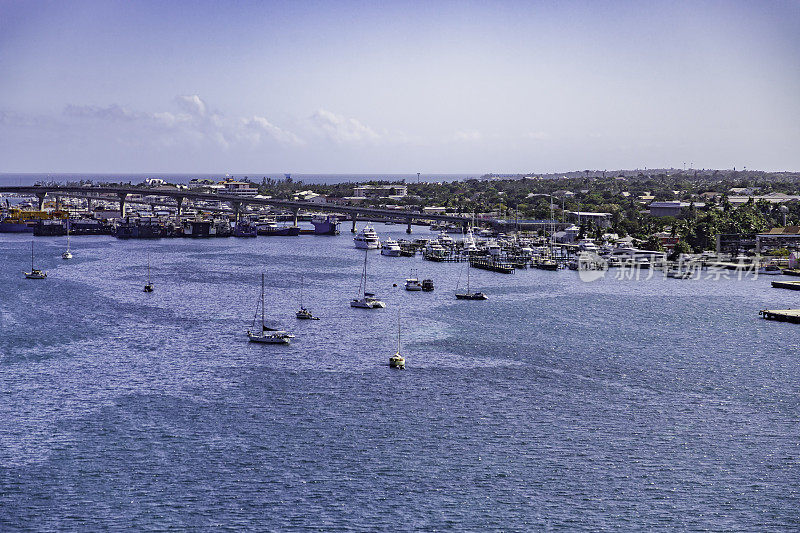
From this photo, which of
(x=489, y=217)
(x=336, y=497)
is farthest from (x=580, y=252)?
(x=336, y=497)

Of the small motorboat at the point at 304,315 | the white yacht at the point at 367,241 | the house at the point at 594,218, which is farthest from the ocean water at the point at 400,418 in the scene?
the house at the point at 594,218

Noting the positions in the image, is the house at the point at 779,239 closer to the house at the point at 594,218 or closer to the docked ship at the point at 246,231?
the house at the point at 594,218

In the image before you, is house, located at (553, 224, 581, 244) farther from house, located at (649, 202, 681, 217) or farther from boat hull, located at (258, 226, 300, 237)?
boat hull, located at (258, 226, 300, 237)

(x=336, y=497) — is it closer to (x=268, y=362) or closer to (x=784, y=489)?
(x=784, y=489)

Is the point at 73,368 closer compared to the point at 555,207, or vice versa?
the point at 73,368

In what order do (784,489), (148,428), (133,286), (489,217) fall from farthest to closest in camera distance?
(489,217), (133,286), (148,428), (784,489)

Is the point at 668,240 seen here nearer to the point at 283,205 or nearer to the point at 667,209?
the point at 667,209

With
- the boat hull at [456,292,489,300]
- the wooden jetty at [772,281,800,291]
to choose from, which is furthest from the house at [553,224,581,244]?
the boat hull at [456,292,489,300]
